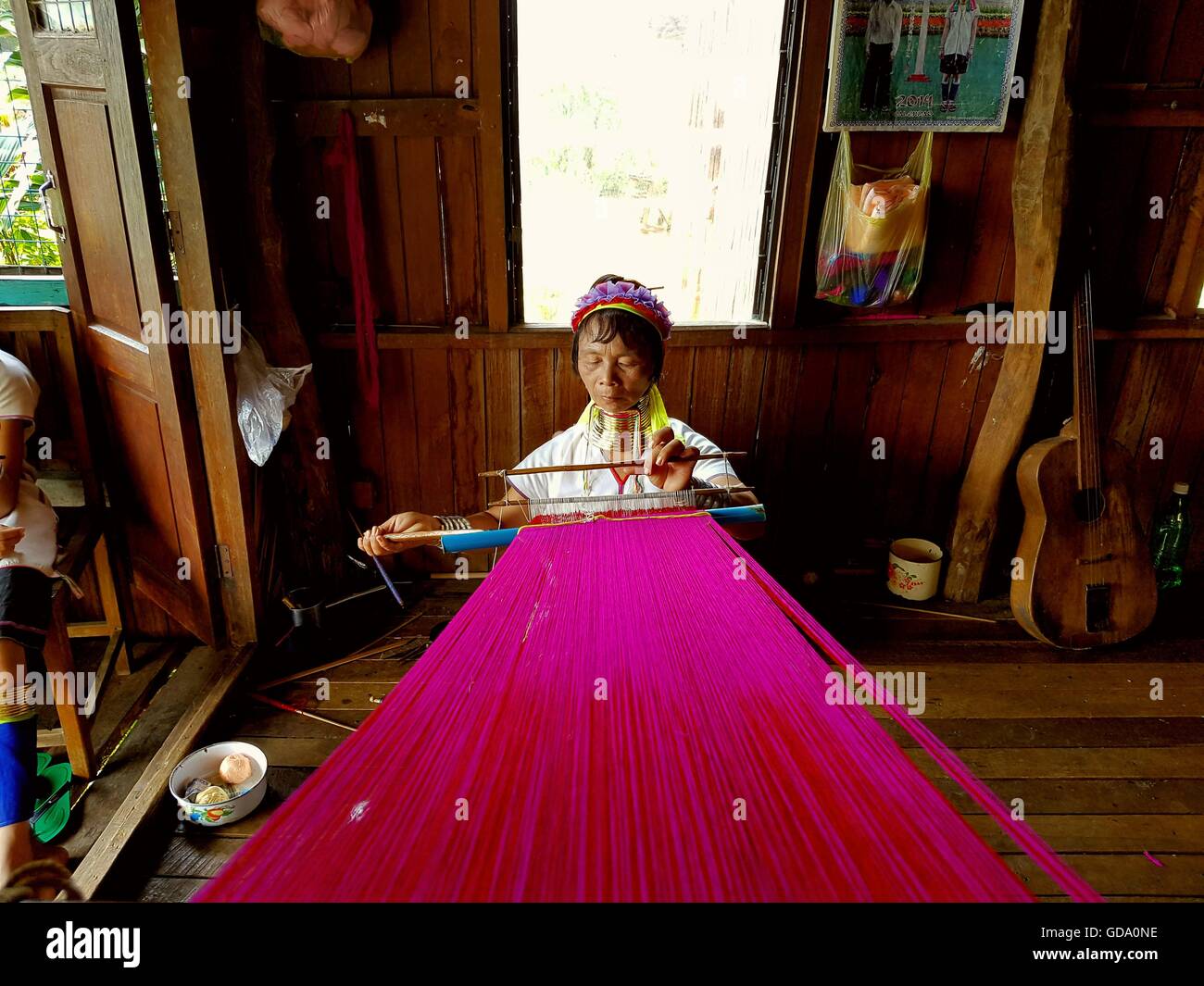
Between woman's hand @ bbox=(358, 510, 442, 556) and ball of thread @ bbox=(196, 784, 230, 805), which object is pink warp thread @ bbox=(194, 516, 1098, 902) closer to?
woman's hand @ bbox=(358, 510, 442, 556)

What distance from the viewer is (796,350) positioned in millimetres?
2791

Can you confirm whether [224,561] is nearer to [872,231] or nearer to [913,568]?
[872,231]

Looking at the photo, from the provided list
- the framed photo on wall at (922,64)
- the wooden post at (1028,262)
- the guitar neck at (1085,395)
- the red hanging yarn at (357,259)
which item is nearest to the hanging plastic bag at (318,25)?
the red hanging yarn at (357,259)

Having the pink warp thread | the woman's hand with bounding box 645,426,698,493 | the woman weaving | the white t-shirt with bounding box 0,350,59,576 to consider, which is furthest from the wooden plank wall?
the pink warp thread

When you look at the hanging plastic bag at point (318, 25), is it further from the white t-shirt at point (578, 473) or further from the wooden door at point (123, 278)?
the white t-shirt at point (578, 473)

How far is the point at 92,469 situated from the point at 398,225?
4.22 feet

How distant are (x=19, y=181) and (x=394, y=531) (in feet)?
6.40

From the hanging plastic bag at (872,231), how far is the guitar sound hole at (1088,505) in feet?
3.15

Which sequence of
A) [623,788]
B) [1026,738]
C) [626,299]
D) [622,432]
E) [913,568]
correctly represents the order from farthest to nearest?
[913,568] → [1026,738] → [622,432] → [626,299] → [623,788]

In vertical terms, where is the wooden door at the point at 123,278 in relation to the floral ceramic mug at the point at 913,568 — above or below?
above

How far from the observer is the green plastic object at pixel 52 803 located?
1878mm

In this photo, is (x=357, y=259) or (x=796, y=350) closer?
(x=357, y=259)

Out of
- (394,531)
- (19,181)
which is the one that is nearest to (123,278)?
(19,181)
